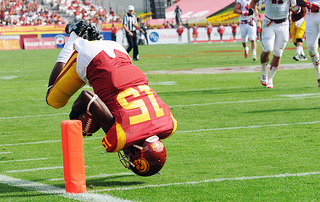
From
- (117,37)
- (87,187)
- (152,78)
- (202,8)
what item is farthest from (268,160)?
(202,8)

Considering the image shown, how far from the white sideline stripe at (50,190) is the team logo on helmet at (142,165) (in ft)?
1.59

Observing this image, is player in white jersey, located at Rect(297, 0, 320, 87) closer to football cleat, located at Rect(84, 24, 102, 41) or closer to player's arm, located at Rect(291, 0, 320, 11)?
player's arm, located at Rect(291, 0, 320, 11)

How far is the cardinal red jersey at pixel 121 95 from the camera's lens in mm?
4570

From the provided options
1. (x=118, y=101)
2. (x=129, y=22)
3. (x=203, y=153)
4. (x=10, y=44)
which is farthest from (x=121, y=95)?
(x=10, y=44)

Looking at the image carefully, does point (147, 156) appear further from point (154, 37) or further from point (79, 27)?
point (154, 37)

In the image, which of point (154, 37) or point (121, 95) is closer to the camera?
point (121, 95)

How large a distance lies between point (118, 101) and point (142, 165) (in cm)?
56

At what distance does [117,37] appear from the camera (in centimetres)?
4559

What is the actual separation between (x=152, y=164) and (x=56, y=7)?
2074 inches

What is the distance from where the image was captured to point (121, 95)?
181 inches

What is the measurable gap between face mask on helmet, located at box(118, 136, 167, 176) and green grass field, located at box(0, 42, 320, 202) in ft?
0.42

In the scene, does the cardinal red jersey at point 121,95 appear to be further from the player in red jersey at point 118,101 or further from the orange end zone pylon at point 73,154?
the orange end zone pylon at point 73,154

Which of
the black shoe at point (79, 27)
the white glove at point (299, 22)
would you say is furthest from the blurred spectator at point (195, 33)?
the black shoe at point (79, 27)

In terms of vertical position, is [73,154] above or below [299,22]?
above
